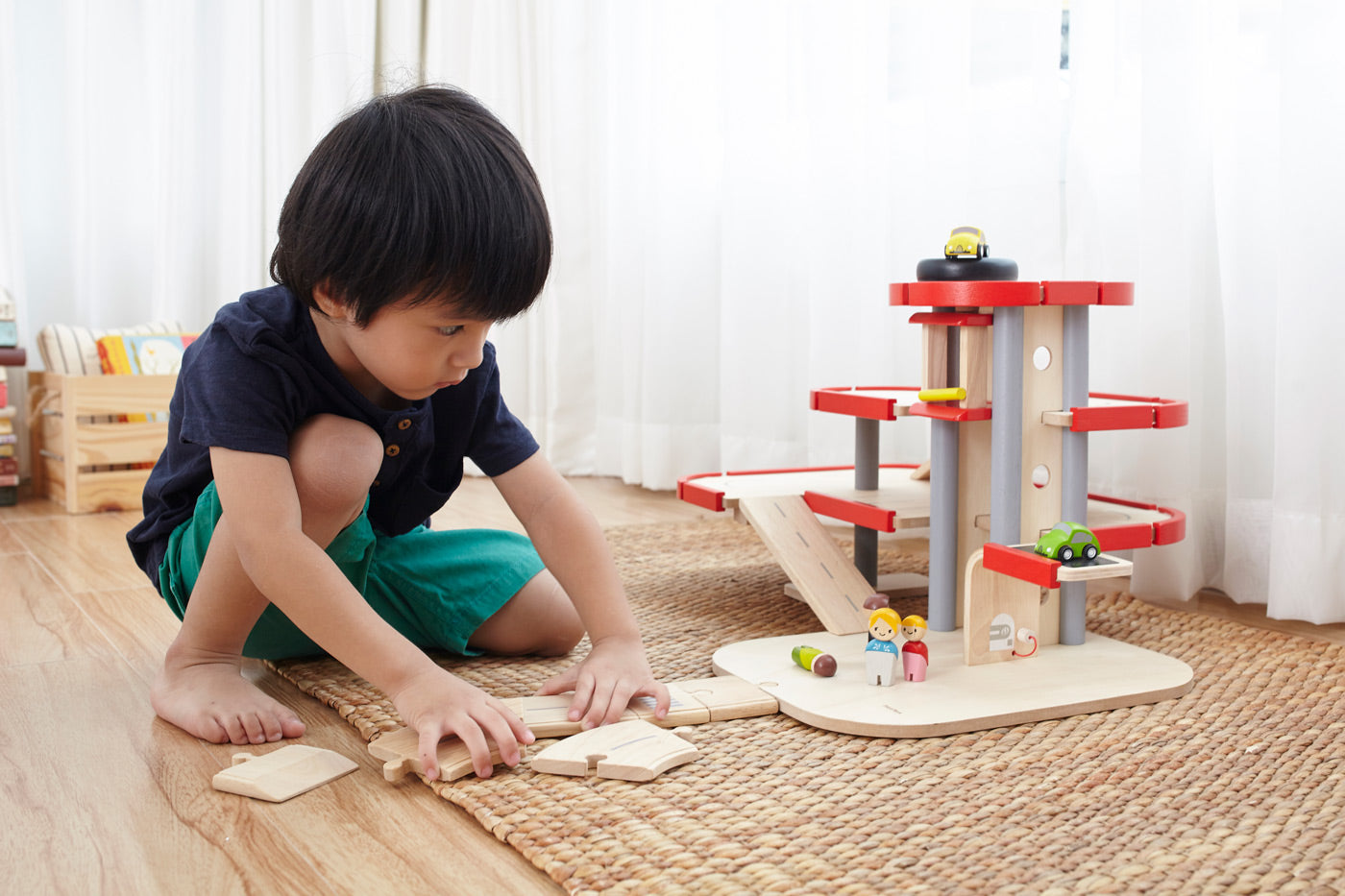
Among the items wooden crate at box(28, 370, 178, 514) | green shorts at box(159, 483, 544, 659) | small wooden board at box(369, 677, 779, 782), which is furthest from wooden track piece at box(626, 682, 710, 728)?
wooden crate at box(28, 370, 178, 514)

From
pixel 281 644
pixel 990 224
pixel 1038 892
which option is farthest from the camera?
pixel 990 224

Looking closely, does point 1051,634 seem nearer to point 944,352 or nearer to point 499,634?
point 944,352

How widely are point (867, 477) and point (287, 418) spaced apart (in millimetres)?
A: 653

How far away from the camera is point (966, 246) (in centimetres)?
106

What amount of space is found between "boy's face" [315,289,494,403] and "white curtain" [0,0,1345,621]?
80cm

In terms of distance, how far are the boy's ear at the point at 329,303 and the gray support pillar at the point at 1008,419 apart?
548 mm

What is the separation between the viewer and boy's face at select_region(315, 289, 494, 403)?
767 millimetres

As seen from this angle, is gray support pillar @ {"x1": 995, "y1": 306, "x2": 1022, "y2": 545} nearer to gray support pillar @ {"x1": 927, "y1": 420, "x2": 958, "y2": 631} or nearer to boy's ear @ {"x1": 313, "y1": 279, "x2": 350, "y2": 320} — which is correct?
gray support pillar @ {"x1": 927, "y1": 420, "x2": 958, "y2": 631}

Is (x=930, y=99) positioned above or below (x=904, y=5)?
below

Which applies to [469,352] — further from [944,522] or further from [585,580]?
[944,522]

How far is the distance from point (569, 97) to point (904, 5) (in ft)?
2.88

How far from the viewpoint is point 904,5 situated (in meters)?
1.57

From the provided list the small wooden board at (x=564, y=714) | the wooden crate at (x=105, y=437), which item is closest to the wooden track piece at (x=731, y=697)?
the small wooden board at (x=564, y=714)

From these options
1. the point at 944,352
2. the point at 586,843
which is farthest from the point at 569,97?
the point at 586,843
